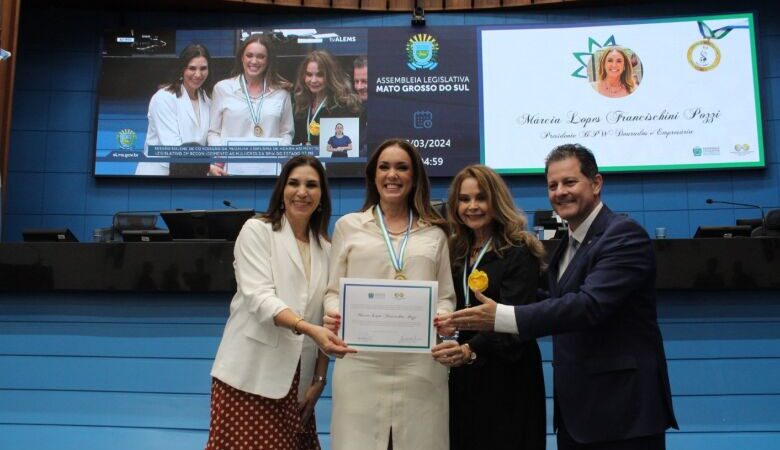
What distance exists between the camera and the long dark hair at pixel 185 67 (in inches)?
231

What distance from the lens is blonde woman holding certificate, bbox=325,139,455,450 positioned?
153 cm

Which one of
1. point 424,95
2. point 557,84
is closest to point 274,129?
point 424,95

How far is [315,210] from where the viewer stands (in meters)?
1.88

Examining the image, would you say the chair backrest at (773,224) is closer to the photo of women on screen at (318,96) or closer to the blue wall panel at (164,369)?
the blue wall panel at (164,369)

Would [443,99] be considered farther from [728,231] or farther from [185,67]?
[728,231]

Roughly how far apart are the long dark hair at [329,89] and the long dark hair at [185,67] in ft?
3.09

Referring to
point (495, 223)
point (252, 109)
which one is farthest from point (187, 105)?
point (495, 223)

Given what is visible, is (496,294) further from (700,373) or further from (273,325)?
(700,373)

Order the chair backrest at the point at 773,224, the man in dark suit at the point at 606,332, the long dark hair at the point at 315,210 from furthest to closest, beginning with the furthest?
the chair backrest at the point at 773,224 → the long dark hair at the point at 315,210 → the man in dark suit at the point at 606,332

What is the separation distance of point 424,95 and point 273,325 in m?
4.48

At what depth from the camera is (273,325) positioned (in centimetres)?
168

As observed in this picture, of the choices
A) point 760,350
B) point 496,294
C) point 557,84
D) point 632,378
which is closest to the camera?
point 632,378

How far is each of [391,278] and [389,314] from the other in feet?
0.48

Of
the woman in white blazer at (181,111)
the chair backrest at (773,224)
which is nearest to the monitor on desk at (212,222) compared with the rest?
the woman in white blazer at (181,111)
